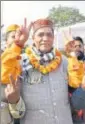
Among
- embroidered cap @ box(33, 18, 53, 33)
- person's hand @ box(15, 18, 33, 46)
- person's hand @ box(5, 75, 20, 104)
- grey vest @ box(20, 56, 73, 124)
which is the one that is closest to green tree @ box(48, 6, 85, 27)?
embroidered cap @ box(33, 18, 53, 33)

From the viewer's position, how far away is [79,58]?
203 centimetres

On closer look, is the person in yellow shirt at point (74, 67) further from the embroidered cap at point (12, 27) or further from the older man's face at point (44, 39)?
the embroidered cap at point (12, 27)

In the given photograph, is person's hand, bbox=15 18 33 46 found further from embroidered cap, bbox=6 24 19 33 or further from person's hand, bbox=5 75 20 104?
person's hand, bbox=5 75 20 104

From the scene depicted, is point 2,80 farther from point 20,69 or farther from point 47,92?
point 47,92

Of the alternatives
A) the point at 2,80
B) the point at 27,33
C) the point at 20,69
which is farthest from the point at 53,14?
the point at 2,80

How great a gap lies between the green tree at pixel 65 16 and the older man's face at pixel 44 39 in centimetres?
12

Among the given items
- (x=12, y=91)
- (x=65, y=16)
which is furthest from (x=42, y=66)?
(x=65, y=16)

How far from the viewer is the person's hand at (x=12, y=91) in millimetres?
1739

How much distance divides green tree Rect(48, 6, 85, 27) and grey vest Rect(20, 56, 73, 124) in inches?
14.5

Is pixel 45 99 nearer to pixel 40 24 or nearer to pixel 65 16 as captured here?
pixel 40 24

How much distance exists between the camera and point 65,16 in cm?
210

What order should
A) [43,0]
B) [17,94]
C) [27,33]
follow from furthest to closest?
[43,0], [27,33], [17,94]

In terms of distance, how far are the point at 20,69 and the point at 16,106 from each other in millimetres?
216

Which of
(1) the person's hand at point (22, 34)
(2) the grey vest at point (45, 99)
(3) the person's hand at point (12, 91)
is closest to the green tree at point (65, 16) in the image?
(1) the person's hand at point (22, 34)
